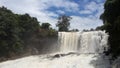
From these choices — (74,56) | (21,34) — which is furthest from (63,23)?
(74,56)

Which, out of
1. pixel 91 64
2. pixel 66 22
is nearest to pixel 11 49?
pixel 91 64

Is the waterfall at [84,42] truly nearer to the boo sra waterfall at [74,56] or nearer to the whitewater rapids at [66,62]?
the boo sra waterfall at [74,56]

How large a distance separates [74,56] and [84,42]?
9116mm

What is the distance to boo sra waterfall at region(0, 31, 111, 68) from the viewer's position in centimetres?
3044

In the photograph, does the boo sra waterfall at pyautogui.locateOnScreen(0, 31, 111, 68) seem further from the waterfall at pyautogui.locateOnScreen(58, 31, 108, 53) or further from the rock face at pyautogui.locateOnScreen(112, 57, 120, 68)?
the rock face at pyautogui.locateOnScreen(112, 57, 120, 68)

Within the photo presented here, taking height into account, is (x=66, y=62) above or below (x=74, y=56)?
below

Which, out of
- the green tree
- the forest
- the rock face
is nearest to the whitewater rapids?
the rock face

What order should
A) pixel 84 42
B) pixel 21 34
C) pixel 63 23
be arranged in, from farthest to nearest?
pixel 63 23 → pixel 21 34 → pixel 84 42

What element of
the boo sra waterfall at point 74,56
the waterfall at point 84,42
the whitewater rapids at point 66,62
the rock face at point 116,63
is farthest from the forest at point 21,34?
the rock face at point 116,63

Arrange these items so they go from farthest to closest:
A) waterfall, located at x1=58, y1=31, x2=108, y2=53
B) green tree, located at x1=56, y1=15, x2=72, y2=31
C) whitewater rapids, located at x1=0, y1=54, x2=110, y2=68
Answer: green tree, located at x1=56, y1=15, x2=72, y2=31 < waterfall, located at x1=58, y1=31, x2=108, y2=53 < whitewater rapids, located at x1=0, y1=54, x2=110, y2=68

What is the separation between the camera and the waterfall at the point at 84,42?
39438 millimetres

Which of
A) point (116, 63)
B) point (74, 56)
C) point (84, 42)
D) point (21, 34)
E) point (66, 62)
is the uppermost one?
point (21, 34)

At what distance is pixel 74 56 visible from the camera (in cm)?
3262

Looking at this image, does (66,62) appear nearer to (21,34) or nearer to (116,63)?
(116,63)
